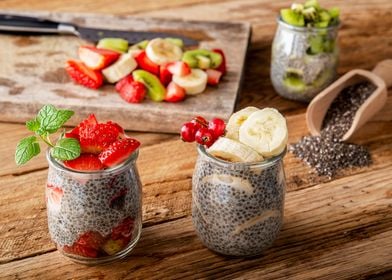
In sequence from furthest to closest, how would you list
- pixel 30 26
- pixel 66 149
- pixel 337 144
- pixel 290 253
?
pixel 30 26
pixel 337 144
pixel 290 253
pixel 66 149

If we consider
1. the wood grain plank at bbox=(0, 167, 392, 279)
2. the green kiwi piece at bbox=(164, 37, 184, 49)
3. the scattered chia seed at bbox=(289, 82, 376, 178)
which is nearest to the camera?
the wood grain plank at bbox=(0, 167, 392, 279)

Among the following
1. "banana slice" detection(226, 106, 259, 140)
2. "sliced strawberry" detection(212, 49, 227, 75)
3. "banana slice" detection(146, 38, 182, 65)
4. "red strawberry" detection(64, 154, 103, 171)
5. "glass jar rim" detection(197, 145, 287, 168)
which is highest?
"banana slice" detection(226, 106, 259, 140)

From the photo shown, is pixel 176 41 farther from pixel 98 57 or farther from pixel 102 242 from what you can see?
pixel 102 242

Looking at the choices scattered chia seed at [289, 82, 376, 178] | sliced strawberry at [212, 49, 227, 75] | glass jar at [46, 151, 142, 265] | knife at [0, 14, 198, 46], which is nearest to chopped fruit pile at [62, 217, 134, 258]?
glass jar at [46, 151, 142, 265]

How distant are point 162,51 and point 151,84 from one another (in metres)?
0.11

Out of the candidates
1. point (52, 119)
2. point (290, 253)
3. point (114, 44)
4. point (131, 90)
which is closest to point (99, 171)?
point (52, 119)

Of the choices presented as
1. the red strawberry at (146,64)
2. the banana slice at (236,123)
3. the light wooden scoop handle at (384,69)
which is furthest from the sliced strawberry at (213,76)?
the banana slice at (236,123)

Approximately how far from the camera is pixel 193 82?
1750 mm

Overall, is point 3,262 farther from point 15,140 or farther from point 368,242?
point 368,242

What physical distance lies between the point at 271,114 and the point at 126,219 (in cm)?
29

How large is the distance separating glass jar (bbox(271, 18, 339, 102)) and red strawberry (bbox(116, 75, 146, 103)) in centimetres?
34

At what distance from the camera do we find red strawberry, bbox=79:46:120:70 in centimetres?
178

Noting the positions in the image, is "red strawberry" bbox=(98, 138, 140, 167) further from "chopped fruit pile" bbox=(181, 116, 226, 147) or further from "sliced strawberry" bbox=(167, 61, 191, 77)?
"sliced strawberry" bbox=(167, 61, 191, 77)

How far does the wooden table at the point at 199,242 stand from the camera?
1.27 meters
